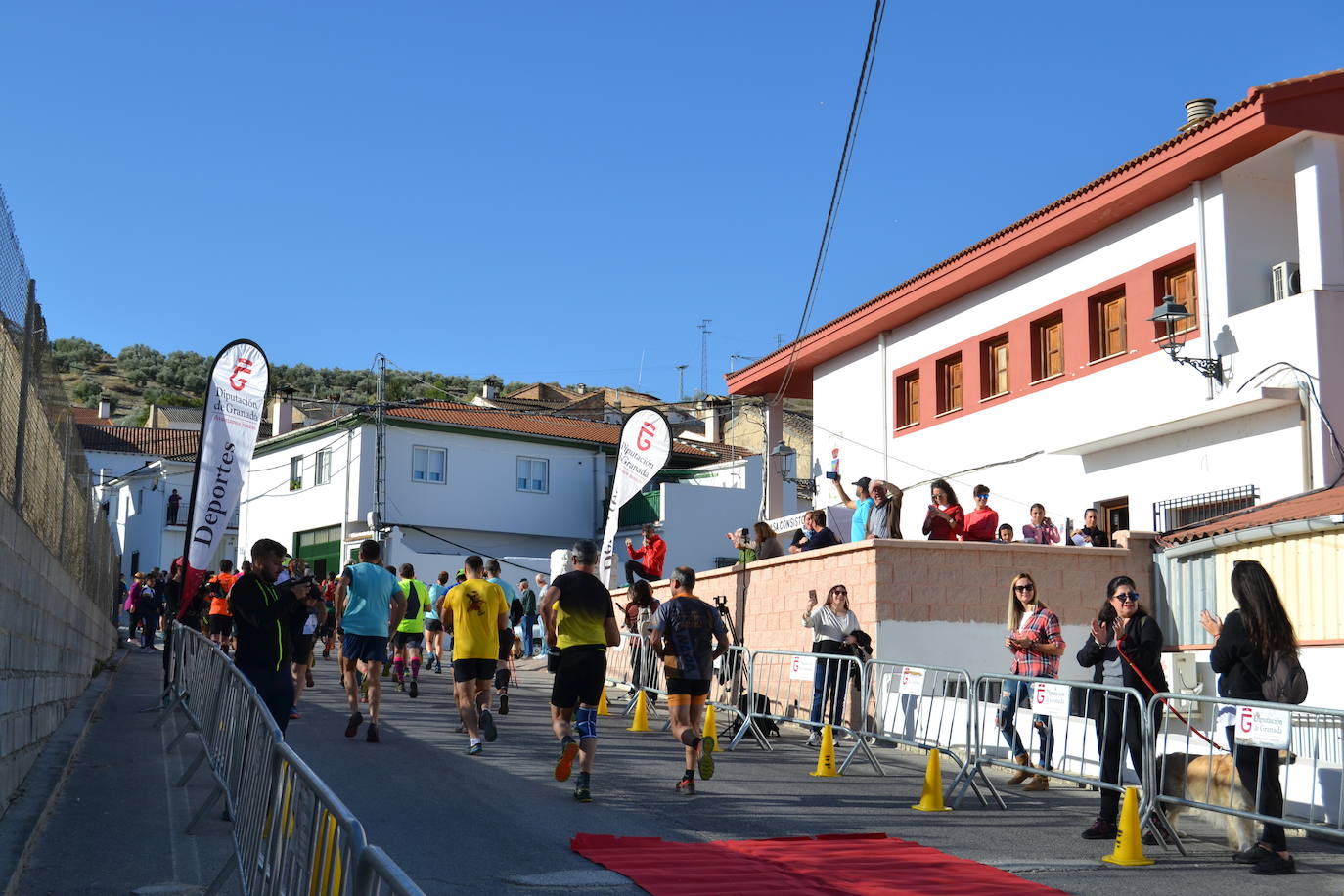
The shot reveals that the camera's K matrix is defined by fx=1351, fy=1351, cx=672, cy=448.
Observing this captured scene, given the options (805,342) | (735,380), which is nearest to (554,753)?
(805,342)

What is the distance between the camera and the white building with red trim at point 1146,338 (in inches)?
649

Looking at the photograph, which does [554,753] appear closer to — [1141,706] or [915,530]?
[1141,706]

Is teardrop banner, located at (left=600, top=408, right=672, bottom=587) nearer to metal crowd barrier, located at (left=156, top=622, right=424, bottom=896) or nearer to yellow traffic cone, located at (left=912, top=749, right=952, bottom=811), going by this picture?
yellow traffic cone, located at (left=912, top=749, right=952, bottom=811)

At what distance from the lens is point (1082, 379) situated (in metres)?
20.3

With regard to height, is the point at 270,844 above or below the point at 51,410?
below

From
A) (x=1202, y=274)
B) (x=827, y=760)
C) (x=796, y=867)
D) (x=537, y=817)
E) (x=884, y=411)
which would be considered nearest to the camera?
(x=796, y=867)

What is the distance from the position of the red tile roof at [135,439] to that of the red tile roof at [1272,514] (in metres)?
61.8

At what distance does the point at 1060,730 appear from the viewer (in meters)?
12.9

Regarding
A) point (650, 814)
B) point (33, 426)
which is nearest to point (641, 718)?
point (650, 814)

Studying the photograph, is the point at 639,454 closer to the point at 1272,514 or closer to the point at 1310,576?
the point at 1272,514

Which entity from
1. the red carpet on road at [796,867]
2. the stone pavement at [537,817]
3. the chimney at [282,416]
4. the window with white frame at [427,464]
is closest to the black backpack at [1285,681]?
the stone pavement at [537,817]

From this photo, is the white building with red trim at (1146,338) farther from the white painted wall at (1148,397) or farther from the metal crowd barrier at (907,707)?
the metal crowd barrier at (907,707)

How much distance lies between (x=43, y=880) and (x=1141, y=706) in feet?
22.2

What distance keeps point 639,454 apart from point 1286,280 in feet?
33.3
